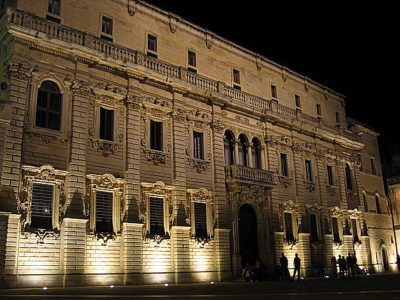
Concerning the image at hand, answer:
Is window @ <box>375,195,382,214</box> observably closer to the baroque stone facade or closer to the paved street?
the baroque stone facade

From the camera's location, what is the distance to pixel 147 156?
83.0ft

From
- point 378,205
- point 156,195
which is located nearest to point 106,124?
point 156,195

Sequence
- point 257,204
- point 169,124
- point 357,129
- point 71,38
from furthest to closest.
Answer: point 357,129 < point 257,204 < point 169,124 < point 71,38

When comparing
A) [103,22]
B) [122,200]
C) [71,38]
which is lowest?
[122,200]

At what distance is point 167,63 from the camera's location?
90.0ft

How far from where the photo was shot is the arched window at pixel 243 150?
31391 mm

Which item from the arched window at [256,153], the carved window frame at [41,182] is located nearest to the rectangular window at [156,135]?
the carved window frame at [41,182]

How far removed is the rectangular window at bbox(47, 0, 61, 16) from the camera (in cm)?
2436

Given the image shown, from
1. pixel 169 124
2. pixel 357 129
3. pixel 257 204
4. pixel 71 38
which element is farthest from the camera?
pixel 357 129

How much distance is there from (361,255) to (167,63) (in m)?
25.2

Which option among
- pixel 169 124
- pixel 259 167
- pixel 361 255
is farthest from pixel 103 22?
pixel 361 255

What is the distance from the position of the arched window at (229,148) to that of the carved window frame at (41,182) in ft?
40.7

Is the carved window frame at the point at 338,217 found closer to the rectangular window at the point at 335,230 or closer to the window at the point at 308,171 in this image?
the rectangular window at the point at 335,230

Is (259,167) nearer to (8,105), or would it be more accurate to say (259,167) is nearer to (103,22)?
(103,22)
